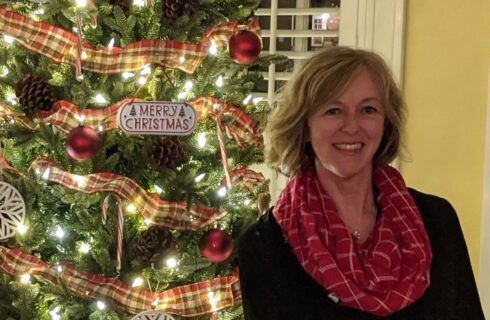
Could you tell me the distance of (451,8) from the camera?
247 centimetres

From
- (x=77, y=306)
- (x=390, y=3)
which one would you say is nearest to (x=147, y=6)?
(x=77, y=306)

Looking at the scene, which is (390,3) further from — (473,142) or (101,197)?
(101,197)

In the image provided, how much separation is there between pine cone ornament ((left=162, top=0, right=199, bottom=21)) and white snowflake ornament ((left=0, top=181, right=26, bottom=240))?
543mm

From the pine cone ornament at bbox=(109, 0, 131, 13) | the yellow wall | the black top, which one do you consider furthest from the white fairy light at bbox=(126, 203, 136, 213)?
the yellow wall

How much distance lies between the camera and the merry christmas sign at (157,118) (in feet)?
5.20

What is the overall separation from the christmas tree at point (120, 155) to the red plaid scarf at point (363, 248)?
0.27 meters

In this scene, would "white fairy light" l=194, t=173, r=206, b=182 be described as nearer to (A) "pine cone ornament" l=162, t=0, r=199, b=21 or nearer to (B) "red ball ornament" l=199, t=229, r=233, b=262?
(B) "red ball ornament" l=199, t=229, r=233, b=262

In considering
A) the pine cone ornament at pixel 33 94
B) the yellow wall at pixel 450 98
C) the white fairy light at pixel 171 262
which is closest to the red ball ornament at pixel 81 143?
the pine cone ornament at pixel 33 94

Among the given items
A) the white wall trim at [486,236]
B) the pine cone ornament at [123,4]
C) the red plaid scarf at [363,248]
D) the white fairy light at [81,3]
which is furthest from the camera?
the white wall trim at [486,236]

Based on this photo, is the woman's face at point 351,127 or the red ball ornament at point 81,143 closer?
the woman's face at point 351,127

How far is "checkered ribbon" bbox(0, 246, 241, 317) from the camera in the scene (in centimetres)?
162

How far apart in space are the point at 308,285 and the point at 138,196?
0.47 meters

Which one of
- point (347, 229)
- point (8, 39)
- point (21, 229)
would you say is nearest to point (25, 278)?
point (21, 229)

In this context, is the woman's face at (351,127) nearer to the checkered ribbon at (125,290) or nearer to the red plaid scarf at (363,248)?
the red plaid scarf at (363,248)
